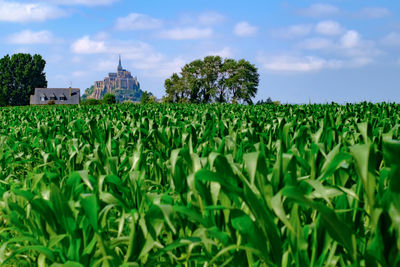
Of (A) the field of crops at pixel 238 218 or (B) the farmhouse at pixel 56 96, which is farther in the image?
(B) the farmhouse at pixel 56 96

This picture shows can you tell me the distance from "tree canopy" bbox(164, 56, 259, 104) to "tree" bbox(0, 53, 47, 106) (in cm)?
4101

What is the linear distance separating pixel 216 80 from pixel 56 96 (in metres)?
51.0

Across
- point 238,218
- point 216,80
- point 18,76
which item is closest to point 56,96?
point 18,76

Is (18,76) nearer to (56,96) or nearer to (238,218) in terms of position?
(56,96)

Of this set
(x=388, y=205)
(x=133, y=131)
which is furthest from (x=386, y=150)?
(x=133, y=131)

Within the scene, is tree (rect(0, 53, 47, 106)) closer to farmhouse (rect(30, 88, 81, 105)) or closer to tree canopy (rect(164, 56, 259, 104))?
farmhouse (rect(30, 88, 81, 105))

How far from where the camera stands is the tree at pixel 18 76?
317ft

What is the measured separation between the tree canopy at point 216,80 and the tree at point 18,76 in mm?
41013

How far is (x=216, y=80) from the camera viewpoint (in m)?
86.5

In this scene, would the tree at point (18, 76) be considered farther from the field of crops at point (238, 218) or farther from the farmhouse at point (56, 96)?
the field of crops at point (238, 218)

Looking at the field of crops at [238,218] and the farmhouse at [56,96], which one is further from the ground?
the farmhouse at [56,96]

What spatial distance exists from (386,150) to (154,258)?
1.09m

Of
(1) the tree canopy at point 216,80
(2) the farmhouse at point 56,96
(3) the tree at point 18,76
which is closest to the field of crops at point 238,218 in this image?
(1) the tree canopy at point 216,80

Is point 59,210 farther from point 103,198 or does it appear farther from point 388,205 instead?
point 388,205
